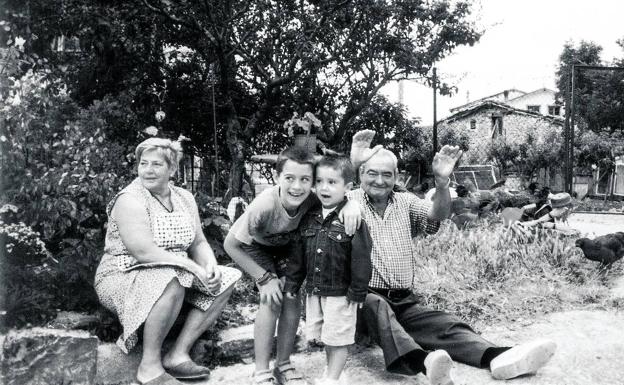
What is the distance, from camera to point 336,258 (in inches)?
105

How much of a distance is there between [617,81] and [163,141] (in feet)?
113

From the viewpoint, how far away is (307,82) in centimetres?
1058

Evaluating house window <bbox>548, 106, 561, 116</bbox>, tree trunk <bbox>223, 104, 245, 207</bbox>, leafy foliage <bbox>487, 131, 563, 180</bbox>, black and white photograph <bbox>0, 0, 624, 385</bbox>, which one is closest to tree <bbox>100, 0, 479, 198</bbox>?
tree trunk <bbox>223, 104, 245, 207</bbox>

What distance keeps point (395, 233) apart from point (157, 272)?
1337 millimetres

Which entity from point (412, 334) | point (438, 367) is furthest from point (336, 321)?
point (412, 334)

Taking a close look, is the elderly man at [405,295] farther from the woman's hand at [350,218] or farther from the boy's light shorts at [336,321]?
the woman's hand at [350,218]

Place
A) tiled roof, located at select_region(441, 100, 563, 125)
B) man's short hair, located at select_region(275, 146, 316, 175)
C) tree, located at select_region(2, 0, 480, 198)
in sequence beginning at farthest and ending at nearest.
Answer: tiled roof, located at select_region(441, 100, 563, 125) < tree, located at select_region(2, 0, 480, 198) < man's short hair, located at select_region(275, 146, 316, 175)

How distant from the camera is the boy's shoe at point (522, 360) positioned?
2.77 meters

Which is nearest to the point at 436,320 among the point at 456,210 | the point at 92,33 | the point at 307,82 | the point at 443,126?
the point at 456,210

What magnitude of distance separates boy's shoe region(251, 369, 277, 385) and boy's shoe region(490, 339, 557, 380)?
1.14 m

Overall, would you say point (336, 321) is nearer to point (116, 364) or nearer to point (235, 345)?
point (235, 345)

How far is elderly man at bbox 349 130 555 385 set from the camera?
2803 millimetres

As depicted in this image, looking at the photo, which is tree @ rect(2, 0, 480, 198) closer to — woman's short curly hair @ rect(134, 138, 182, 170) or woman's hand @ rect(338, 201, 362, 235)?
woman's short curly hair @ rect(134, 138, 182, 170)

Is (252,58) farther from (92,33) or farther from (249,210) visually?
(249,210)
